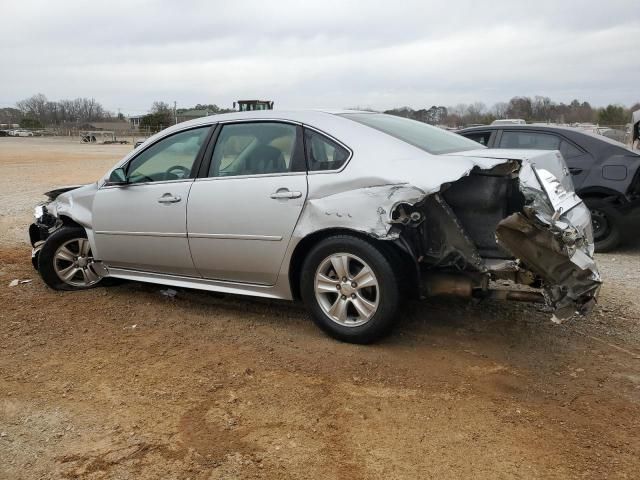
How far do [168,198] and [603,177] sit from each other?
515cm

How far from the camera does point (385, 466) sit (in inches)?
107

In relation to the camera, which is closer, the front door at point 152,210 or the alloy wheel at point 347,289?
the alloy wheel at point 347,289

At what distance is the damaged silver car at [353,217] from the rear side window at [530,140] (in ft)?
10.0

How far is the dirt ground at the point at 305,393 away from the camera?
2.79 meters

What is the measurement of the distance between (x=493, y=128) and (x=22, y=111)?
119871 mm

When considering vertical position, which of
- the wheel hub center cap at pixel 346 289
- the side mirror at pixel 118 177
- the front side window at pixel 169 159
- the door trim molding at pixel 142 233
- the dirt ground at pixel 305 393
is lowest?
the dirt ground at pixel 305 393

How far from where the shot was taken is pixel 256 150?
4.47m

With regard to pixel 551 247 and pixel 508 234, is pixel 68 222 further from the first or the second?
pixel 551 247

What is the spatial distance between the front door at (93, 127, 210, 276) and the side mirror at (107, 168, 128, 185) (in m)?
0.04

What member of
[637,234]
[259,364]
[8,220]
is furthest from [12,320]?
[637,234]

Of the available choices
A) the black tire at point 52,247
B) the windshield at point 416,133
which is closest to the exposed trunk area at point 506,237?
the windshield at point 416,133

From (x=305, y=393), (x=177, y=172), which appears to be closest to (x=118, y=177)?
(x=177, y=172)

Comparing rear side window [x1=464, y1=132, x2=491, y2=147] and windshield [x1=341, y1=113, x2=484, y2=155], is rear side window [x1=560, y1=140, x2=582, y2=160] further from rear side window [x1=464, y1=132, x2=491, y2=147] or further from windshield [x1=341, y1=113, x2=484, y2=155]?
windshield [x1=341, y1=113, x2=484, y2=155]

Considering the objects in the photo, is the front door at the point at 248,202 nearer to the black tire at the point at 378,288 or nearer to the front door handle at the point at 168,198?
the front door handle at the point at 168,198
